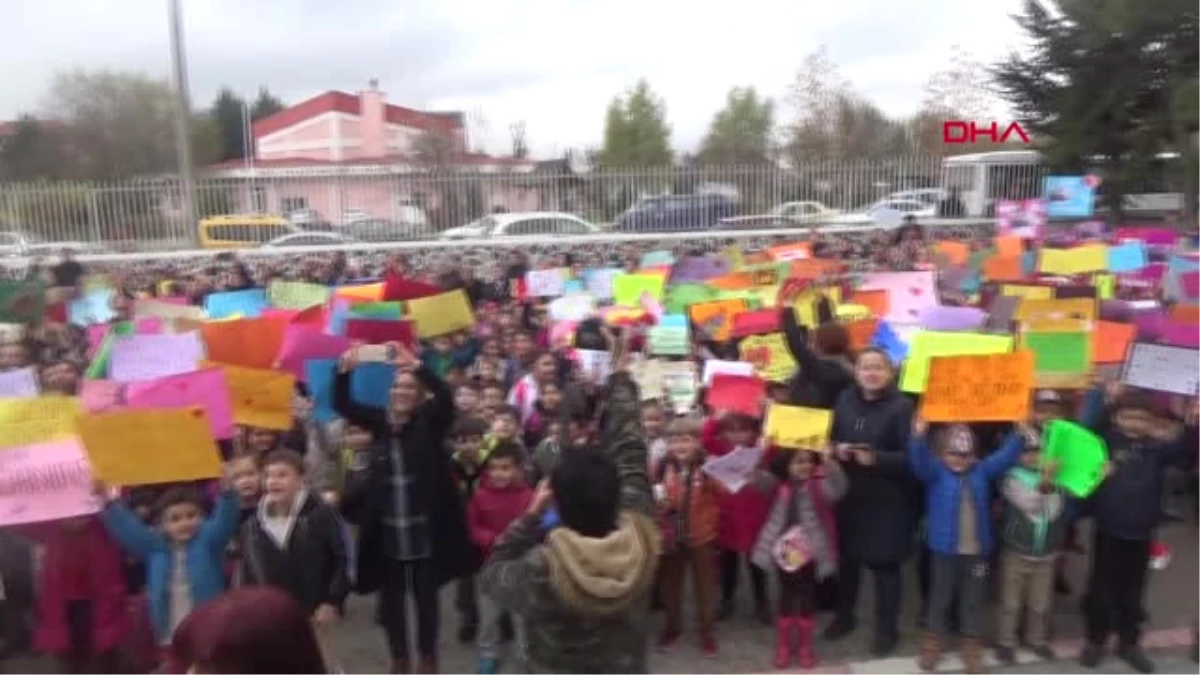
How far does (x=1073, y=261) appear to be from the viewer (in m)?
9.72

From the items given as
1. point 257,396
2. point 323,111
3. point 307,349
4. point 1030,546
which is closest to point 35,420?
point 257,396

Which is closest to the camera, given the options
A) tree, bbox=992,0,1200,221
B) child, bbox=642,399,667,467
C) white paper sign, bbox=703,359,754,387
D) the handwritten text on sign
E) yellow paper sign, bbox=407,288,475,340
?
the handwritten text on sign

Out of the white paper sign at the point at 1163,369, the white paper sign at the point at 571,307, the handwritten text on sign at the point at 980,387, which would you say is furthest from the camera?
the white paper sign at the point at 571,307

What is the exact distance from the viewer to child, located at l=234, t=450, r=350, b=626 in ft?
13.1

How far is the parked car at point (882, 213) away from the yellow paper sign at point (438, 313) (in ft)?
43.0

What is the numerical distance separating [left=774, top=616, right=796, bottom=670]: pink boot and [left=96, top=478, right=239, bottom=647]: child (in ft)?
8.34

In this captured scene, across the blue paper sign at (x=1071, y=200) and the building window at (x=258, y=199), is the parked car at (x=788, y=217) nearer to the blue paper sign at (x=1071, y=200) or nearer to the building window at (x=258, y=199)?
the blue paper sign at (x=1071, y=200)

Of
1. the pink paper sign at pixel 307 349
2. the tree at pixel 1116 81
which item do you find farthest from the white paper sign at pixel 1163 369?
the tree at pixel 1116 81

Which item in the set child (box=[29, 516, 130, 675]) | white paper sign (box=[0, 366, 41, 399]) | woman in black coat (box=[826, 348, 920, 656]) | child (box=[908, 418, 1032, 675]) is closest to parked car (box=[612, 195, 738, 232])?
white paper sign (box=[0, 366, 41, 399])

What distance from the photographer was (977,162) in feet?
64.5

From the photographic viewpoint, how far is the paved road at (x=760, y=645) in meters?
4.81

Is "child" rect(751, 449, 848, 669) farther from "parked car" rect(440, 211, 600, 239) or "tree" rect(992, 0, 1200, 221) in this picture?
"tree" rect(992, 0, 1200, 221)

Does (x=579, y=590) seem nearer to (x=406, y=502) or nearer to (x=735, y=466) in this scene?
(x=406, y=502)

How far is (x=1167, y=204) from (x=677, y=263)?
18.2m
